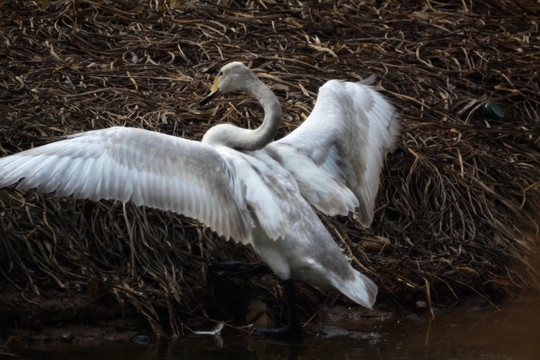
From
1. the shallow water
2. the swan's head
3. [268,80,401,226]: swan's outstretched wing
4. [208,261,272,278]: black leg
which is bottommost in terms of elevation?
the shallow water

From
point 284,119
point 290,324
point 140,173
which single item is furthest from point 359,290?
point 284,119

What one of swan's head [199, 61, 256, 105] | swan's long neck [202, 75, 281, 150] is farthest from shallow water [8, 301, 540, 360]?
swan's head [199, 61, 256, 105]

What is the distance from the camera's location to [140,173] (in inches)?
201

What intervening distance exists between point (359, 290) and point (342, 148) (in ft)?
3.82

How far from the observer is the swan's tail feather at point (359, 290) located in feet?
17.1

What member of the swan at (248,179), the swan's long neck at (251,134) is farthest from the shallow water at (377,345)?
the swan's long neck at (251,134)

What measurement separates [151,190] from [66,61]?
3240 mm

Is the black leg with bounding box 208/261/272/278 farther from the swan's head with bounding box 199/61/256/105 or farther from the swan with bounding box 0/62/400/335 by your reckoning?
the swan's head with bounding box 199/61/256/105

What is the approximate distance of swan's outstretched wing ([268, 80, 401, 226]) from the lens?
18.6 ft

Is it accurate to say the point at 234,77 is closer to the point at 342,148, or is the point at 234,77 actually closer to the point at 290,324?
the point at 342,148

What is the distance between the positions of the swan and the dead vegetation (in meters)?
0.71

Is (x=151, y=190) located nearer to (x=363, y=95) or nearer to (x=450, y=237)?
(x=363, y=95)

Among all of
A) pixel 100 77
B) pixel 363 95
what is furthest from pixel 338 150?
pixel 100 77

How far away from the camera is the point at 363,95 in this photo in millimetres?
6527
